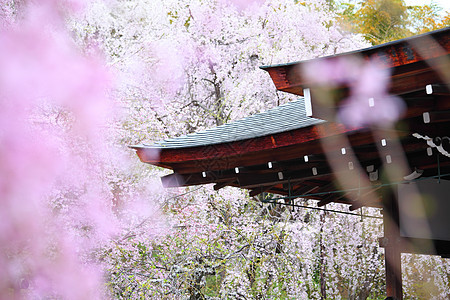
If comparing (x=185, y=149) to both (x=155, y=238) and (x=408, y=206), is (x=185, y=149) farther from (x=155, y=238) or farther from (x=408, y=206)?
(x=155, y=238)

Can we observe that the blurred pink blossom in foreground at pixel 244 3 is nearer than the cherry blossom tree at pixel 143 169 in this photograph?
No

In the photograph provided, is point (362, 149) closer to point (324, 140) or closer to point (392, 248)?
point (324, 140)

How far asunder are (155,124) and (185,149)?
13.0 feet

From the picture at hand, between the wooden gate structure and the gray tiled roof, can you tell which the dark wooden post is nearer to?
the wooden gate structure

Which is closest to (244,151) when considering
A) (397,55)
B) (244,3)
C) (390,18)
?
(397,55)

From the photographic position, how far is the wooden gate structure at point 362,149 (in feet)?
5.98

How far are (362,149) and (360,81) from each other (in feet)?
2.91

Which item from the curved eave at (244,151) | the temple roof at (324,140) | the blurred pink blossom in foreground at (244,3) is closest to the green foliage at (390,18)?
the blurred pink blossom in foreground at (244,3)

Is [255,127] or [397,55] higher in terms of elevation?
[397,55]

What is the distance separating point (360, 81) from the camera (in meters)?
1.86

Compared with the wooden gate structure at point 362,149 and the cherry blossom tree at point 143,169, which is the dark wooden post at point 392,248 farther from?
the cherry blossom tree at point 143,169

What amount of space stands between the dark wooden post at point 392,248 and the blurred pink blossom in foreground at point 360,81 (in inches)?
56.7

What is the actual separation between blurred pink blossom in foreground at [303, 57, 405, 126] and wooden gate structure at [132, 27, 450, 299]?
19mm

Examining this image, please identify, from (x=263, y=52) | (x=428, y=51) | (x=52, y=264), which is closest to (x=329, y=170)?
(x=428, y=51)
